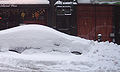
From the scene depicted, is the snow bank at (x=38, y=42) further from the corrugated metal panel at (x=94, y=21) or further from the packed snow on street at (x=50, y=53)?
the corrugated metal panel at (x=94, y=21)

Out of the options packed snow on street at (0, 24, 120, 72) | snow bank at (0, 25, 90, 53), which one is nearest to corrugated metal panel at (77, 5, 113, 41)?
packed snow on street at (0, 24, 120, 72)

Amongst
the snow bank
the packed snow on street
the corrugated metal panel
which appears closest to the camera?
the packed snow on street

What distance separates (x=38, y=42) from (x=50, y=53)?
627mm

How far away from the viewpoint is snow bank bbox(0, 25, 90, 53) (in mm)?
7918

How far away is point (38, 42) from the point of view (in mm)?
7945

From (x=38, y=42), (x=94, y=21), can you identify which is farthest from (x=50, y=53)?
(x=94, y=21)

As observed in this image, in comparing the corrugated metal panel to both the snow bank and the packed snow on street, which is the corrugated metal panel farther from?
the snow bank

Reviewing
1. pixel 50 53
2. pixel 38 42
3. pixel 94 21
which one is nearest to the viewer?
pixel 50 53

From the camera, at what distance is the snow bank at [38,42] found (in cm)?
792

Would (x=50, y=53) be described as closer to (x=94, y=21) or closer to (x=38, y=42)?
(x=38, y=42)

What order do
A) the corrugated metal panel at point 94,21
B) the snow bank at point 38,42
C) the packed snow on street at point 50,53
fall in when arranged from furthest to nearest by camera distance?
the corrugated metal panel at point 94,21 → the snow bank at point 38,42 → the packed snow on street at point 50,53

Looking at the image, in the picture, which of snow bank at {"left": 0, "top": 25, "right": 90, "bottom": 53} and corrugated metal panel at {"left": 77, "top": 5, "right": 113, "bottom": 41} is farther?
corrugated metal panel at {"left": 77, "top": 5, "right": 113, "bottom": 41}

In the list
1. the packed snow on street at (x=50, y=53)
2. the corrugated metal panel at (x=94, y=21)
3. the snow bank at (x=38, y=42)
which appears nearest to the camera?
the packed snow on street at (x=50, y=53)

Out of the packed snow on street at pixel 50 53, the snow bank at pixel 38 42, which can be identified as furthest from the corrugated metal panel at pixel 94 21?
the snow bank at pixel 38 42
